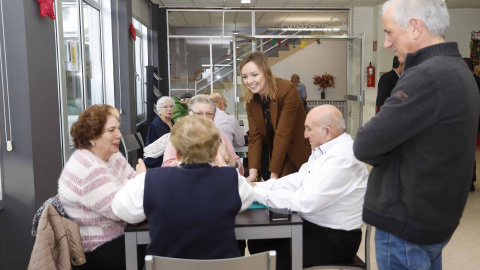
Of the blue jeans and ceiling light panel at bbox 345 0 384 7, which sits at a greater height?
ceiling light panel at bbox 345 0 384 7

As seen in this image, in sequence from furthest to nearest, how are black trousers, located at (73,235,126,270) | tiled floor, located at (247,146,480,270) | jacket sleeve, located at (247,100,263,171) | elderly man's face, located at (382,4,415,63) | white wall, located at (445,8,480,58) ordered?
white wall, located at (445,8,480,58)
tiled floor, located at (247,146,480,270)
jacket sleeve, located at (247,100,263,171)
black trousers, located at (73,235,126,270)
elderly man's face, located at (382,4,415,63)

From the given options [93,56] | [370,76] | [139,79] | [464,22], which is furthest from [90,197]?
[464,22]

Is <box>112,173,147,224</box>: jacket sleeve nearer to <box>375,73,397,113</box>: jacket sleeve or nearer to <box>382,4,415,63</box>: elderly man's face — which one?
<box>382,4,415,63</box>: elderly man's face

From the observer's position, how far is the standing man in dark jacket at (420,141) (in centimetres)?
133

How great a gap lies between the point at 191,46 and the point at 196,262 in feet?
29.6

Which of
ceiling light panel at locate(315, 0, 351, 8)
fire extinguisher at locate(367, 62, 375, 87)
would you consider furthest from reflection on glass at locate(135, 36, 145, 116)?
fire extinguisher at locate(367, 62, 375, 87)

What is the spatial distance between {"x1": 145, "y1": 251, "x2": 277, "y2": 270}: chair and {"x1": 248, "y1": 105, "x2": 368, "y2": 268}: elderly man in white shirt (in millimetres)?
606

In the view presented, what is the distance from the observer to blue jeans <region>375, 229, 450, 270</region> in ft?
4.83

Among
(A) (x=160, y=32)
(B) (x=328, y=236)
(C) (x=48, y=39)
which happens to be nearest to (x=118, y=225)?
(B) (x=328, y=236)

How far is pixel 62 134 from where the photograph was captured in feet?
13.6

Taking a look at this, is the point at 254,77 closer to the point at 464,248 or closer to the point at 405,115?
the point at 405,115

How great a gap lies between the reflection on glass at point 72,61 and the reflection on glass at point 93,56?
0.37m

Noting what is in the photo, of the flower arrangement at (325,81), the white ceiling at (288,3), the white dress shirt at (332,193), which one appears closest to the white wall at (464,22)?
the white ceiling at (288,3)

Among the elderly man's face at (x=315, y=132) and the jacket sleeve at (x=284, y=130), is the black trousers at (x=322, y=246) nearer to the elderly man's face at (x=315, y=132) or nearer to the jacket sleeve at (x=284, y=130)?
the elderly man's face at (x=315, y=132)
